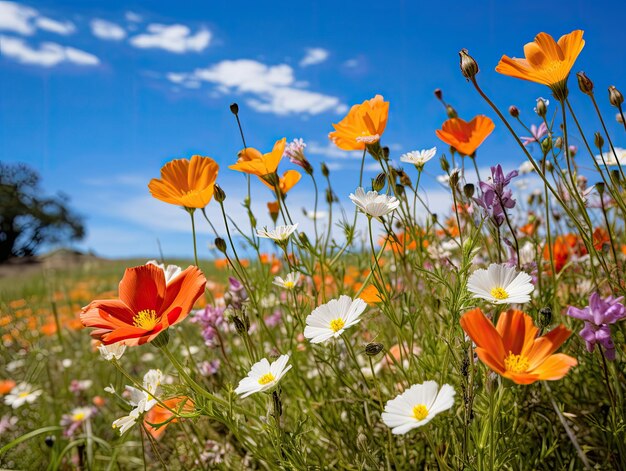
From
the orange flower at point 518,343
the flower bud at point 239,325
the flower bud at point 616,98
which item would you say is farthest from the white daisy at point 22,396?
the flower bud at point 616,98

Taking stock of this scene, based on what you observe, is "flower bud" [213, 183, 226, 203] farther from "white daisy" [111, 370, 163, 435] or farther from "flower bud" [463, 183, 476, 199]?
"flower bud" [463, 183, 476, 199]

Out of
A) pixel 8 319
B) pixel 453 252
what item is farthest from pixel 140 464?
pixel 8 319

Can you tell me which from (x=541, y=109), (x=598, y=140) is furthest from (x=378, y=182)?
(x=598, y=140)

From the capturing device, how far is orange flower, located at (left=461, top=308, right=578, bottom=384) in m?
0.60

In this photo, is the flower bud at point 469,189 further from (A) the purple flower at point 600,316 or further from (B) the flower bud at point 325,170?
(B) the flower bud at point 325,170

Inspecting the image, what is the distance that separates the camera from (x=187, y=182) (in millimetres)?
991

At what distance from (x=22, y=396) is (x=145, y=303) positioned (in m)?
1.22

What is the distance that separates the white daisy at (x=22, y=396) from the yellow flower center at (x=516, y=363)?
5.07ft

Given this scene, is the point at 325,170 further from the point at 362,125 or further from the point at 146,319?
the point at 146,319

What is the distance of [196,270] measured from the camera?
78cm

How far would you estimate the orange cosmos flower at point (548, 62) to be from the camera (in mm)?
825

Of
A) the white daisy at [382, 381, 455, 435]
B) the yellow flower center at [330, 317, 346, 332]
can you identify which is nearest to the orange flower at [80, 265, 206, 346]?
the yellow flower center at [330, 317, 346, 332]

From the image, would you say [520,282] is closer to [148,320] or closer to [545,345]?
[545,345]

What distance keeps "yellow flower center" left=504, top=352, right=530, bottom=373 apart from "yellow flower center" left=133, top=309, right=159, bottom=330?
0.51 meters
